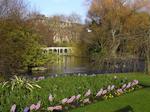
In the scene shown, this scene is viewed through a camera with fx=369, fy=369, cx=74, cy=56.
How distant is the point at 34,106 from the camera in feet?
28.8

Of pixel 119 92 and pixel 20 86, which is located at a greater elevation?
pixel 20 86

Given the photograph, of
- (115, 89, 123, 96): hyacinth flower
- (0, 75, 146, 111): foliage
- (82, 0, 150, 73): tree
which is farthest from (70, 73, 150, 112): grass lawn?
(82, 0, 150, 73): tree

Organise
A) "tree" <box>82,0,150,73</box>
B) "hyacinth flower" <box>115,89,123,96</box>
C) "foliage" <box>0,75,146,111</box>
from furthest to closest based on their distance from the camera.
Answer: "tree" <box>82,0,150,73</box>
"hyacinth flower" <box>115,89,123,96</box>
"foliage" <box>0,75,146,111</box>

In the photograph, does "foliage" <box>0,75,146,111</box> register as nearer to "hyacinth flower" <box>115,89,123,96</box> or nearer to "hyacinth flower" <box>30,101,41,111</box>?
"hyacinth flower" <box>30,101,41,111</box>

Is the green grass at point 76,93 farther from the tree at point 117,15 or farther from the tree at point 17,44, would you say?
the tree at point 117,15

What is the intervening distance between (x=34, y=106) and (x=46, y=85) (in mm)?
2658

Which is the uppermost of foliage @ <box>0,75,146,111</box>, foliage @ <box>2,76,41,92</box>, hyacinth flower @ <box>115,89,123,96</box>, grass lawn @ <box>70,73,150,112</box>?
foliage @ <box>2,76,41,92</box>

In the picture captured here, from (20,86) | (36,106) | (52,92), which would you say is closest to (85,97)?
(52,92)

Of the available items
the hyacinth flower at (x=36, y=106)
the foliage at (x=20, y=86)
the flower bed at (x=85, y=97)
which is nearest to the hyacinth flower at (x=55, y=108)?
the flower bed at (x=85, y=97)

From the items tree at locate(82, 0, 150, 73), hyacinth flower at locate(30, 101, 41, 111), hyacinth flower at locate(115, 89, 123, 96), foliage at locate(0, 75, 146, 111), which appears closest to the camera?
hyacinth flower at locate(30, 101, 41, 111)

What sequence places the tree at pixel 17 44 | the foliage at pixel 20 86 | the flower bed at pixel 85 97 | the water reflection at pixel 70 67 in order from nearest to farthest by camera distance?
1. the flower bed at pixel 85 97
2. the foliage at pixel 20 86
3. the tree at pixel 17 44
4. the water reflection at pixel 70 67

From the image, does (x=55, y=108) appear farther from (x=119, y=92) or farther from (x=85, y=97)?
(x=119, y=92)

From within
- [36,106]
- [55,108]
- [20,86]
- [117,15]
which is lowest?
[55,108]

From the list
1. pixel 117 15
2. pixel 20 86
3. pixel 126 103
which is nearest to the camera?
pixel 20 86
